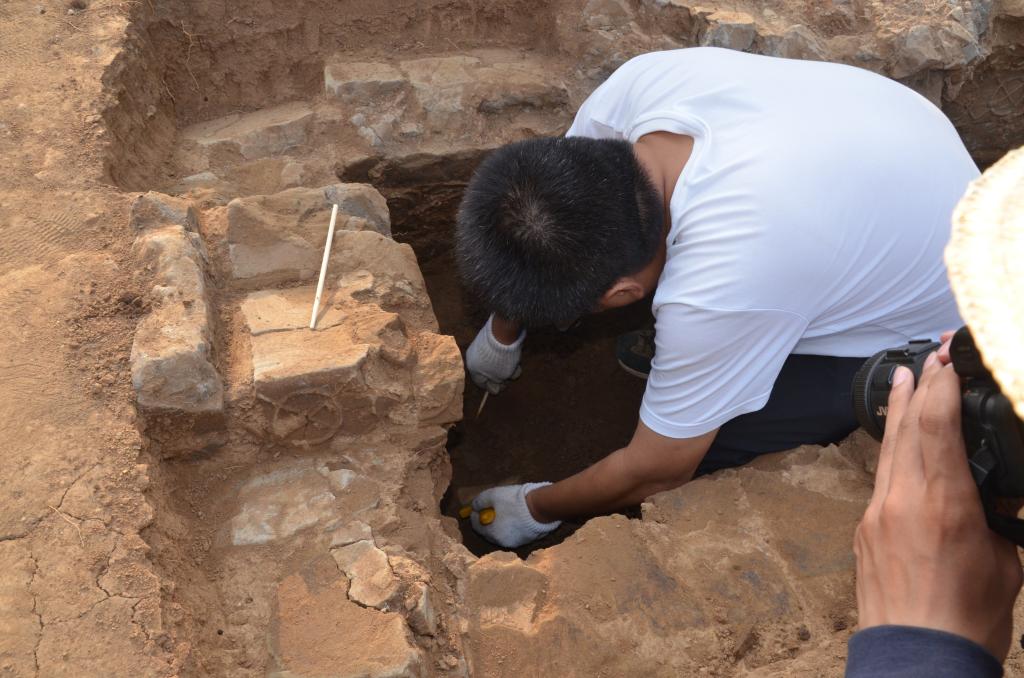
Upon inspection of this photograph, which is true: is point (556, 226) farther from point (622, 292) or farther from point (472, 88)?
point (472, 88)

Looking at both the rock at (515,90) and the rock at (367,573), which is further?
the rock at (515,90)

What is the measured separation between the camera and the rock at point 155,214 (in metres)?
2.17

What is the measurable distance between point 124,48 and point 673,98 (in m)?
1.78

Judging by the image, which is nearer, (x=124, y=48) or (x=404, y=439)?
(x=404, y=439)

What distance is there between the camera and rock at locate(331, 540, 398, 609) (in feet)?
5.39

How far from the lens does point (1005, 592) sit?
3.75ft

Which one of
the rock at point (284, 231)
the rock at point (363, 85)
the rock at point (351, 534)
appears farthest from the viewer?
the rock at point (363, 85)

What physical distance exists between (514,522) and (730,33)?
6.06ft

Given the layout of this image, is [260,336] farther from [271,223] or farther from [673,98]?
[673,98]

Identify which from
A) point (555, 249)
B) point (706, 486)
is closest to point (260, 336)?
point (555, 249)

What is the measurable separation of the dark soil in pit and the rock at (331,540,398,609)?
130 cm

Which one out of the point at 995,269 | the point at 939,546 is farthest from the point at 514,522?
the point at 995,269

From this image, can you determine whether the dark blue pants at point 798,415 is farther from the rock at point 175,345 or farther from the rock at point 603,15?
the rock at point 603,15

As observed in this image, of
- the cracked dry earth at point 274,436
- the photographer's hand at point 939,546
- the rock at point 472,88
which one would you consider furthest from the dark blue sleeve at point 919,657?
the rock at point 472,88
